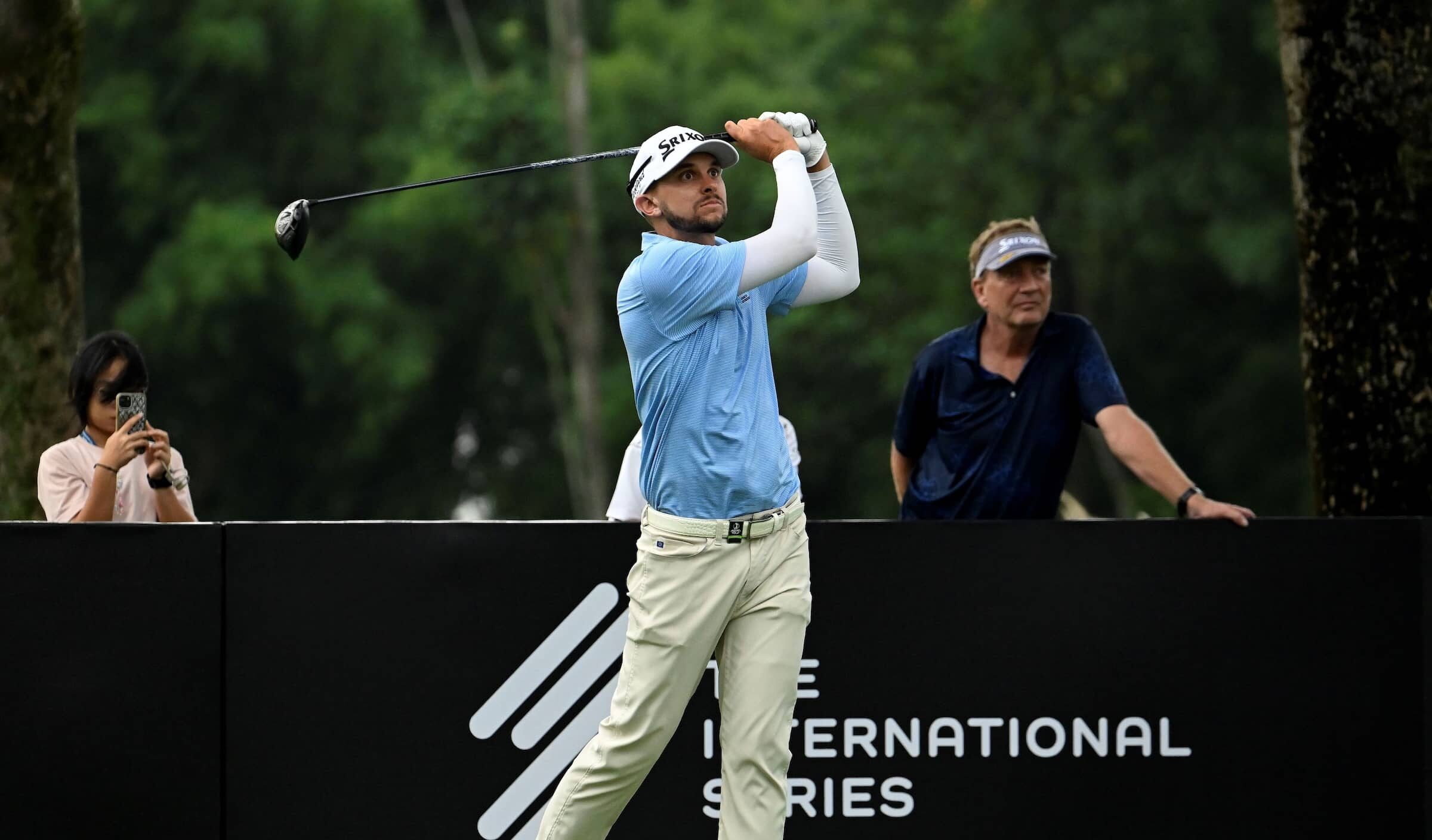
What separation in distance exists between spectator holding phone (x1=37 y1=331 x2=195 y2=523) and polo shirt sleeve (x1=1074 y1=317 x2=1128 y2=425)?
2686 mm

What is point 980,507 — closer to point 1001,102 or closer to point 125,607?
point 125,607

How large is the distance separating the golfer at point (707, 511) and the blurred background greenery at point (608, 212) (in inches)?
721

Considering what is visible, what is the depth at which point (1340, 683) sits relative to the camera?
18.0 feet

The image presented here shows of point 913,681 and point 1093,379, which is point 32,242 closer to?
point 913,681

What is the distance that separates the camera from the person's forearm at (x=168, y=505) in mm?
5699

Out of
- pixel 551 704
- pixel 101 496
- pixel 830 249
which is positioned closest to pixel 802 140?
pixel 830 249

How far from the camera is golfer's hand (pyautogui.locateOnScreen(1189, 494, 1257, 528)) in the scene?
17.9 feet

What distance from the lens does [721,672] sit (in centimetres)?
491

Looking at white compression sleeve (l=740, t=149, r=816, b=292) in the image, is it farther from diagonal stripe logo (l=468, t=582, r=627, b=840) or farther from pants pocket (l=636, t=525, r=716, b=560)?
diagonal stripe logo (l=468, t=582, r=627, b=840)

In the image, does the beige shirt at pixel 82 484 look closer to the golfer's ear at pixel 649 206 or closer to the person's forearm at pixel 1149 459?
the golfer's ear at pixel 649 206

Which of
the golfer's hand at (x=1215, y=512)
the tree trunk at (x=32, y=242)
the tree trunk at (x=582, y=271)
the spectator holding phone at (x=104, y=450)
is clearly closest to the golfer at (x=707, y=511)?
the golfer's hand at (x=1215, y=512)

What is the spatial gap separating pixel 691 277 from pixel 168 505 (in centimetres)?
197

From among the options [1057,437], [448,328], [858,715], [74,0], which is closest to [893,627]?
[858,715]

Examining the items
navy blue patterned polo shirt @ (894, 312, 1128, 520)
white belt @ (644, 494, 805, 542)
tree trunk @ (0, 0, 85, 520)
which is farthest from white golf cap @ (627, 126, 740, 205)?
tree trunk @ (0, 0, 85, 520)
